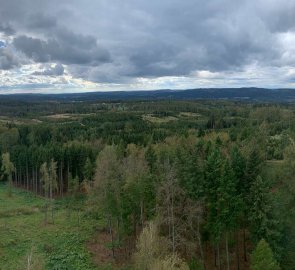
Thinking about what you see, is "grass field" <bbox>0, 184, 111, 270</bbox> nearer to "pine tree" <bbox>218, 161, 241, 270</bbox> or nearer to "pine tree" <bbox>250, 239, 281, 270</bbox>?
"pine tree" <bbox>218, 161, 241, 270</bbox>

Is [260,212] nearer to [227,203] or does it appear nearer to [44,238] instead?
[227,203]

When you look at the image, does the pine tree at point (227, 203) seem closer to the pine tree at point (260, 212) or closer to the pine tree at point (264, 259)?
the pine tree at point (260, 212)

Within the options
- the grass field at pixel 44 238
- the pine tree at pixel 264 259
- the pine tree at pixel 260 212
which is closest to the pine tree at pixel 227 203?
the pine tree at pixel 260 212

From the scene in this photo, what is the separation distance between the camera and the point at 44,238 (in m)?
48.4

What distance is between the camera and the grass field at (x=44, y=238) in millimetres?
40975

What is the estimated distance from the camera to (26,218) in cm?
5875

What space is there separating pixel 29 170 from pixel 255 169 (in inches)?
2694

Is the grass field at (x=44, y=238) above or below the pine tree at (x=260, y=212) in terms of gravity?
below

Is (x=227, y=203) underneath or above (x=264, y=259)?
above

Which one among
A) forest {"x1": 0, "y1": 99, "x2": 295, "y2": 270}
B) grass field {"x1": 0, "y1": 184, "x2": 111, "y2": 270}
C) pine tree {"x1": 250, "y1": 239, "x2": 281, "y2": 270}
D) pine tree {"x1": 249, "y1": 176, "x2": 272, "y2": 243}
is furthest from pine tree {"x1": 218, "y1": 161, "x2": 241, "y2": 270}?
grass field {"x1": 0, "y1": 184, "x2": 111, "y2": 270}

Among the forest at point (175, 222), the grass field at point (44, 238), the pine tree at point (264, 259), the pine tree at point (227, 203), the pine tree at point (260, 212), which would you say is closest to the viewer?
the pine tree at point (264, 259)

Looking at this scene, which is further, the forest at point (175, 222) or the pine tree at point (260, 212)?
the pine tree at point (260, 212)

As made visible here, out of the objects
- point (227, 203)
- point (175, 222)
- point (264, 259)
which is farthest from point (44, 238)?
point (264, 259)

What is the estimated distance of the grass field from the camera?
41.0 metres
